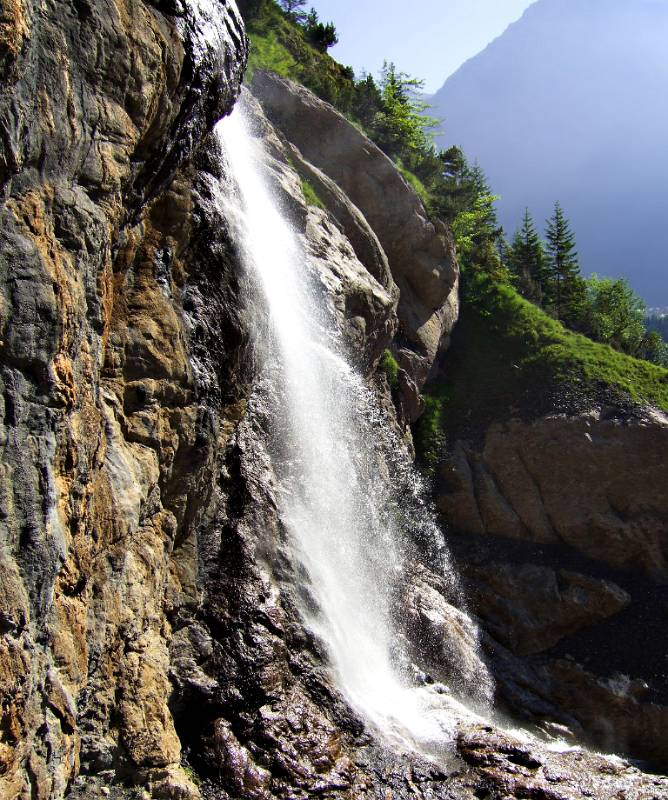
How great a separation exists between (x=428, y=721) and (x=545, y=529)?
46.8 feet

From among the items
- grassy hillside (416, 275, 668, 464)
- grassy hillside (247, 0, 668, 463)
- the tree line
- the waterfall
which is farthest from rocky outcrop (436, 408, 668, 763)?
the tree line

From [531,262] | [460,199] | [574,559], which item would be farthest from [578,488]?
[531,262]

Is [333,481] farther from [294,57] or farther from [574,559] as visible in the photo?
[294,57]

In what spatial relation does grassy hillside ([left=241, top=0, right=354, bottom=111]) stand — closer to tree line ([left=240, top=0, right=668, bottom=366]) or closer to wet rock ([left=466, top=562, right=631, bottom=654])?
tree line ([left=240, top=0, right=668, bottom=366])

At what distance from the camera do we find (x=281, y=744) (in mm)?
10609

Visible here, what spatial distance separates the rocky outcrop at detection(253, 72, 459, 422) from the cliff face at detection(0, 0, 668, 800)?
13.5 metres

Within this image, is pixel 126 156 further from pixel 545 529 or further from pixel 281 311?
pixel 545 529

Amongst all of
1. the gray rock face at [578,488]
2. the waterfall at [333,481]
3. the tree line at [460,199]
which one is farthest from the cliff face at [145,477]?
the tree line at [460,199]

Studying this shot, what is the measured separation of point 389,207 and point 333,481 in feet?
49.9

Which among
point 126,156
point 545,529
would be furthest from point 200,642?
point 545,529

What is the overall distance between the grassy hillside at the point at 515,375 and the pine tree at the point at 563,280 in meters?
9.11

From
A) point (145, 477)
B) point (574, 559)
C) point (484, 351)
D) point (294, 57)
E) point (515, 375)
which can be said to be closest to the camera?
point (145, 477)

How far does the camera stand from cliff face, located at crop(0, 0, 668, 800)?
6.45m

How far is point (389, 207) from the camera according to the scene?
93.4 feet
